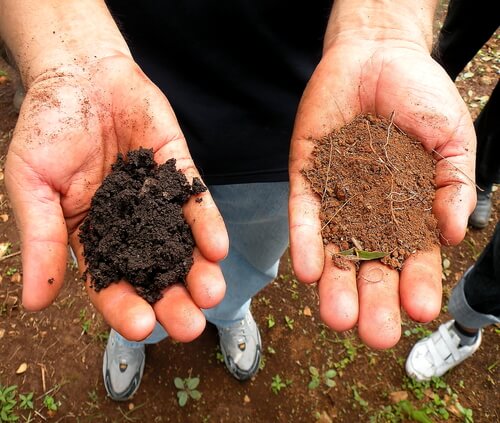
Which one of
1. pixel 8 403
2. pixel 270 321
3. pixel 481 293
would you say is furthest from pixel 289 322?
pixel 8 403

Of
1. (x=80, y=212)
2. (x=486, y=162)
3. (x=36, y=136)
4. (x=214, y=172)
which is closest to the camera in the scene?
(x=36, y=136)

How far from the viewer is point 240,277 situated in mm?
2830

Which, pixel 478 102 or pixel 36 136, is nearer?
pixel 36 136

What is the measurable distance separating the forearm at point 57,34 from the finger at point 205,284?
1076mm

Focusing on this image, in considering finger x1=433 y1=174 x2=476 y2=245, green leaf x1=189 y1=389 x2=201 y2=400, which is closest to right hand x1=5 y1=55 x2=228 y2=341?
finger x1=433 y1=174 x2=476 y2=245

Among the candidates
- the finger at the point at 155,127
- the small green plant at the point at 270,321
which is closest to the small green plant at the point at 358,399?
the small green plant at the point at 270,321

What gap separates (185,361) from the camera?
323cm

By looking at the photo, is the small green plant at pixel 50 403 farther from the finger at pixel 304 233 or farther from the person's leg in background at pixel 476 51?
the person's leg in background at pixel 476 51

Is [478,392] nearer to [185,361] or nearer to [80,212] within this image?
[185,361]

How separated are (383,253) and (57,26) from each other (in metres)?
1.79

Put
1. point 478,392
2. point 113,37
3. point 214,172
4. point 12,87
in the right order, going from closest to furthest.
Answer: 1. point 113,37
2. point 214,172
3. point 478,392
4. point 12,87

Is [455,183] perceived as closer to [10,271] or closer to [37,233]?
Answer: [37,233]

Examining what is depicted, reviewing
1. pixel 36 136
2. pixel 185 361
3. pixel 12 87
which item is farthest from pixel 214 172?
pixel 12 87

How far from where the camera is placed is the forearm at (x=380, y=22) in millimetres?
2154
